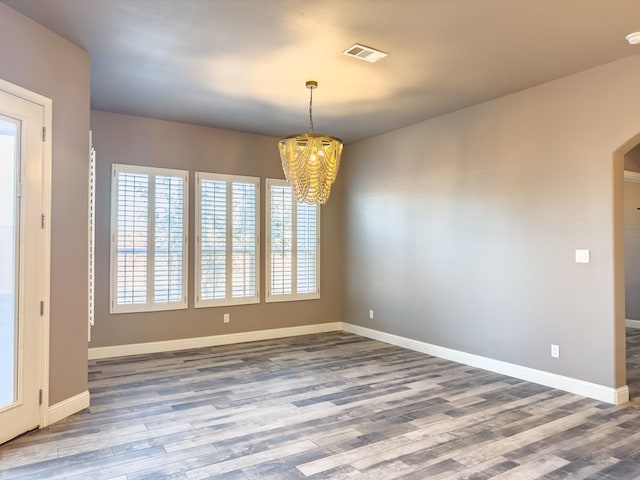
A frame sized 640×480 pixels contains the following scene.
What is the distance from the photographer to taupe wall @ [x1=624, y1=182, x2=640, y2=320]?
23.7 feet

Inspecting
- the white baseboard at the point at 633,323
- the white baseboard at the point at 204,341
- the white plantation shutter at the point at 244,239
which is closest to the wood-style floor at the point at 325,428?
the white baseboard at the point at 204,341

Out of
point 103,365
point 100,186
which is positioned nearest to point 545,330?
point 103,365

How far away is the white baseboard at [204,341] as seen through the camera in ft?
17.2

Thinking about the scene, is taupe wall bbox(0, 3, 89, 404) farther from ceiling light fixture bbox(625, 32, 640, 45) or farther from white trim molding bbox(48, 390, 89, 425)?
ceiling light fixture bbox(625, 32, 640, 45)

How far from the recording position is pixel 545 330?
4.22m

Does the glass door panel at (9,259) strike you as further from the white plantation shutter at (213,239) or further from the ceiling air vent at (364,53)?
the white plantation shutter at (213,239)

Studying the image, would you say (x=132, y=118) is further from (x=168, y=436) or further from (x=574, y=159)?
(x=574, y=159)

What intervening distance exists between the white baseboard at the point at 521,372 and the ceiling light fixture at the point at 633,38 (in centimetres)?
288

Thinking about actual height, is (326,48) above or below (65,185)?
above

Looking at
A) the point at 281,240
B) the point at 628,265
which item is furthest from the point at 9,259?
the point at 628,265

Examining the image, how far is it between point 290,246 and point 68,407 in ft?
12.3

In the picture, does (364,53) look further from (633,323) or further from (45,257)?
(633,323)

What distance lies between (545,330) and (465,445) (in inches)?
73.3

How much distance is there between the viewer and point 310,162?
397 cm
